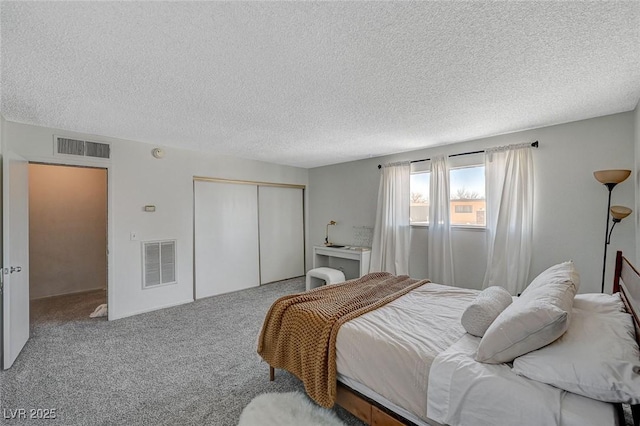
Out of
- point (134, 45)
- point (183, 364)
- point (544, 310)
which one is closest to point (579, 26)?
point (544, 310)

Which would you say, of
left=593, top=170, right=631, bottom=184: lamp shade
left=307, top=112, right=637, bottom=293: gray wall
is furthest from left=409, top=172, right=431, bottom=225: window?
left=593, top=170, right=631, bottom=184: lamp shade

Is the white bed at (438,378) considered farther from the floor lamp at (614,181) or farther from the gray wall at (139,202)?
the gray wall at (139,202)

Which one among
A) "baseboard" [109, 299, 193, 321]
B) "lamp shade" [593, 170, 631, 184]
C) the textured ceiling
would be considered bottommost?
"baseboard" [109, 299, 193, 321]

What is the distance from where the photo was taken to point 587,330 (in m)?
1.31

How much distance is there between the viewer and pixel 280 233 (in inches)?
222

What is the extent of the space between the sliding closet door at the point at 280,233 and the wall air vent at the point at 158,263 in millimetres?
1612

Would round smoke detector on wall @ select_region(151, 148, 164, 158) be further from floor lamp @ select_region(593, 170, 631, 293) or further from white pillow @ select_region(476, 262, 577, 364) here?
floor lamp @ select_region(593, 170, 631, 293)

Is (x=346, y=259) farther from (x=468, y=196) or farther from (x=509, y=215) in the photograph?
(x=509, y=215)

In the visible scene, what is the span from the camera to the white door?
2.44 metres

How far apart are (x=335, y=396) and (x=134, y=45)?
251cm

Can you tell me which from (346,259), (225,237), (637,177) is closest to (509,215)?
(637,177)

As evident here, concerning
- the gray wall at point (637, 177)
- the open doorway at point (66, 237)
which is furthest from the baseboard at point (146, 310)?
the gray wall at point (637, 177)

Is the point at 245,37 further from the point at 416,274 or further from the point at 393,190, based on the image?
the point at 416,274

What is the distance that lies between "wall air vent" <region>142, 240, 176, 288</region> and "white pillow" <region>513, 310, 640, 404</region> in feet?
14.1
